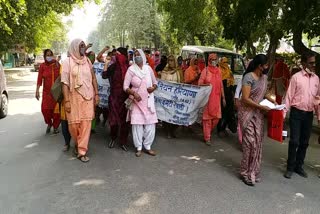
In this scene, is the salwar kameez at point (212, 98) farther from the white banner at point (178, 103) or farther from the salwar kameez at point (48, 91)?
the salwar kameez at point (48, 91)

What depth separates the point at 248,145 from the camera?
5.39 meters

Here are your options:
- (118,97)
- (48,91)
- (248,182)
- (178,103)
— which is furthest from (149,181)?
(48,91)

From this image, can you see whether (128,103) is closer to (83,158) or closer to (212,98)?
(83,158)

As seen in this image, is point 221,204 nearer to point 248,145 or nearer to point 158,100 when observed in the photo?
point 248,145

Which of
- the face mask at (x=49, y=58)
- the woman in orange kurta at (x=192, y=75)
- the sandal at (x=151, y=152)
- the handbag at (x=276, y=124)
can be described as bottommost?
the sandal at (x=151, y=152)

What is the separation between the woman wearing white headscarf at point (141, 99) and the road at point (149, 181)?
1.14 feet

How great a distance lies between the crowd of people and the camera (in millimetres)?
5359

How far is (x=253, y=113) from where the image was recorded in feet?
17.5

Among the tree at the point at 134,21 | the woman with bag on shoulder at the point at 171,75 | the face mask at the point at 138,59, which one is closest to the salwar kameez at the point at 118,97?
the face mask at the point at 138,59

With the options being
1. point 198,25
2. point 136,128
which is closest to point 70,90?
point 136,128

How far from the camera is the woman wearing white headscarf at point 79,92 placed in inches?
244

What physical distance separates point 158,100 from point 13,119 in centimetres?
A: 440

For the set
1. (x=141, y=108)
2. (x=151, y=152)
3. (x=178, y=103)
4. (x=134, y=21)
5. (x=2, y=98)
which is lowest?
(x=151, y=152)

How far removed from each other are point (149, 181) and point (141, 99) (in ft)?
5.68
